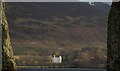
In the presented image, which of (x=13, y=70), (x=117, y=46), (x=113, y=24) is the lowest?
(x=13, y=70)

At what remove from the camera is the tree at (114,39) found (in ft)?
43.9

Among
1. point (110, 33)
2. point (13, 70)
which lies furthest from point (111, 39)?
point (13, 70)

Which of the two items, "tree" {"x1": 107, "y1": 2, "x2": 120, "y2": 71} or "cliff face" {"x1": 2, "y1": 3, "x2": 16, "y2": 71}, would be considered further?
"cliff face" {"x1": 2, "y1": 3, "x2": 16, "y2": 71}

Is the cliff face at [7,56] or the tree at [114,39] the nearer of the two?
the tree at [114,39]

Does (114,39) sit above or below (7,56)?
above

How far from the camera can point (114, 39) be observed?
13516 millimetres

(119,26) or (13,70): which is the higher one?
(119,26)

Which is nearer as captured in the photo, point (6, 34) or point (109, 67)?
point (109, 67)

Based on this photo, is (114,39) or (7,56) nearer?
(114,39)

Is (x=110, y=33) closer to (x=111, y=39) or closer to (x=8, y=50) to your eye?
(x=111, y=39)

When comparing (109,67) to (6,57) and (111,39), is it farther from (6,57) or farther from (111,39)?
(6,57)

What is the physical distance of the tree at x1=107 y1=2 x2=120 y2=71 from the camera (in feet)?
43.9

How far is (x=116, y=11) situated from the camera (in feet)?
45.5

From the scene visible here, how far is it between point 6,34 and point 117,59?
6374 mm
